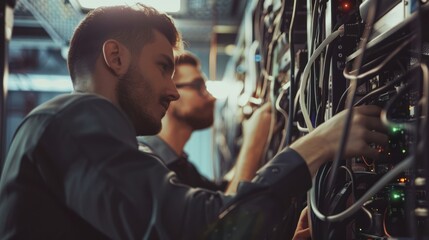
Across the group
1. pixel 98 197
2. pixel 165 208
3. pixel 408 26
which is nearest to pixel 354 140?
pixel 408 26

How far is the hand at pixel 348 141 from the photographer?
1085 mm

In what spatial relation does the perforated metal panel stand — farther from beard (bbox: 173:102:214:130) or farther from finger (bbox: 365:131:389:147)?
finger (bbox: 365:131:389:147)

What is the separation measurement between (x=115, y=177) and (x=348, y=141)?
0.50 meters

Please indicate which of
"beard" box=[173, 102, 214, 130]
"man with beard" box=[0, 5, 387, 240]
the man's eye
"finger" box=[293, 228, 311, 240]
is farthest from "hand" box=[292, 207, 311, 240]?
"beard" box=[173, 102, 214, 130]

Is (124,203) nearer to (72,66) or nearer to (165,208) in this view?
(165,208)

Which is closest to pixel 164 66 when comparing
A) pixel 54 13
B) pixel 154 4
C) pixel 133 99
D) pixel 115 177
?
pixel 133 99

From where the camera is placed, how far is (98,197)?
1.06 m

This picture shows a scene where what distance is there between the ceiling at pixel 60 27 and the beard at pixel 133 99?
0.90 meters

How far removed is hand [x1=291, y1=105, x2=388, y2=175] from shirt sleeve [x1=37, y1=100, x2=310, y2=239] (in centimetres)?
4

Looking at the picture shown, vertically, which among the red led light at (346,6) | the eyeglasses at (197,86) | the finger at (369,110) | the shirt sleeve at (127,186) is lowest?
the eyeglasses at (197,86)

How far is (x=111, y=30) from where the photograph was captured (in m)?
1.43

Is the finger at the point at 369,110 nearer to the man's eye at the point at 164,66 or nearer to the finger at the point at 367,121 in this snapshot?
the finger at the point at 367,121

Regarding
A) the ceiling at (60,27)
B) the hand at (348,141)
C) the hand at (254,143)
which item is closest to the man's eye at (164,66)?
the hand at (348,141)

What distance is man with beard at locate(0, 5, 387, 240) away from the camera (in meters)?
1.05
